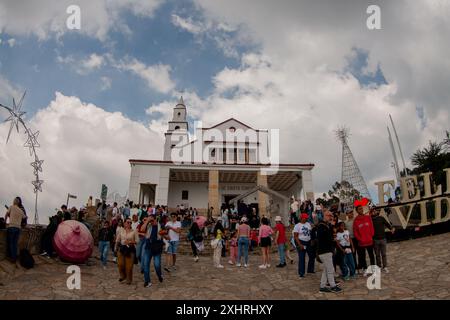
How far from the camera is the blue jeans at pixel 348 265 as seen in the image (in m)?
7.27

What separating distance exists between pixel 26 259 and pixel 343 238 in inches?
323

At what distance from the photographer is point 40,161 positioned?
502 inches

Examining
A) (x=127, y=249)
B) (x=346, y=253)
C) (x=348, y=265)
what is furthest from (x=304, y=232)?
(x=127, y=249)

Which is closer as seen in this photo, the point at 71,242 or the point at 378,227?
the point at 378,227

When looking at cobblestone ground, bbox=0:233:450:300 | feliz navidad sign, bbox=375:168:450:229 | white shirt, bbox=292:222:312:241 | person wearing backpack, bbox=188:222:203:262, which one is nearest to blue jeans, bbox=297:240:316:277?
white shirt, bbox=292:222:312:241

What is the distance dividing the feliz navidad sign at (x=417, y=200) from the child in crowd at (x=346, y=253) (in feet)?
19.3

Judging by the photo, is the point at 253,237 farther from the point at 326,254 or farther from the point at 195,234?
the point at 326,254

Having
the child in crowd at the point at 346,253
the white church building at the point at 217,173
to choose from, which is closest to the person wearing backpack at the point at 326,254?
the child in crowd at the point at 346,253

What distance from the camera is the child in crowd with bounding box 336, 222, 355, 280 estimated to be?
723 cm

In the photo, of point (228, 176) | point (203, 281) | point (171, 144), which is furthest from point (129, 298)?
point (171, 144)

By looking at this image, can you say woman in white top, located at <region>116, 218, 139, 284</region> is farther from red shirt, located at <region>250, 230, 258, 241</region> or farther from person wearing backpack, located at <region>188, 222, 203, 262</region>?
red shirt, located at <region>250, 230, 258, 241</region>

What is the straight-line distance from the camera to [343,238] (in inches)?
289
